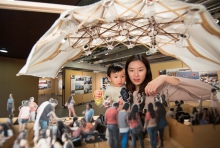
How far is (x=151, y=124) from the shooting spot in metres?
0.79

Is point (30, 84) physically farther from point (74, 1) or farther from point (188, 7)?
point (188, 7)

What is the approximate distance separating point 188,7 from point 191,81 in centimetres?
67

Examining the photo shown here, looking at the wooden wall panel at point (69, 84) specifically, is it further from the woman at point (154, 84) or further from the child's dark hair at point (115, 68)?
the woman at point (154, 84)

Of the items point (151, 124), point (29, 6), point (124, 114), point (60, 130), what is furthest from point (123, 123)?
point (29, 6)

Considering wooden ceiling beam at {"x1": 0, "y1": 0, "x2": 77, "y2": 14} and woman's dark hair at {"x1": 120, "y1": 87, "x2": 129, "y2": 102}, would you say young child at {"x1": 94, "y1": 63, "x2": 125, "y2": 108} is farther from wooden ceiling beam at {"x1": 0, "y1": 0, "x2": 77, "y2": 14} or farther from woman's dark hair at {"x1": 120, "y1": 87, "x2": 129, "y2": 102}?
wooden ceiling beam at {"x1": 0, "y1": 0, "x2": 77, "y2": 14}

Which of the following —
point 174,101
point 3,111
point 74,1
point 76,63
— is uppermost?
point 74,1

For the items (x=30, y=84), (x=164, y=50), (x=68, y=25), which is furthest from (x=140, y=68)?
(x=30, y=84)

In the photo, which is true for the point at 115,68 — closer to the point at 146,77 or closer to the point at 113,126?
Result: the point at 146,77

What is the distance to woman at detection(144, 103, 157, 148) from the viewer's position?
78 centimetres

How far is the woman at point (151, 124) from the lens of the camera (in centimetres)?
78

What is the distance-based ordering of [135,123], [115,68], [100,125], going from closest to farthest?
[135,123]
[100,125]
[115,68]

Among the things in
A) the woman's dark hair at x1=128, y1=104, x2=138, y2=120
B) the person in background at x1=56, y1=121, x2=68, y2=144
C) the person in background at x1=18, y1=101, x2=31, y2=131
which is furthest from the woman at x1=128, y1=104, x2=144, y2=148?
the person in background at x1=18, y1=101, x2=31, y2=131

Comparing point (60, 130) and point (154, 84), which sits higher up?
point (154, 84)

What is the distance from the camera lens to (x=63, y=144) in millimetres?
766
